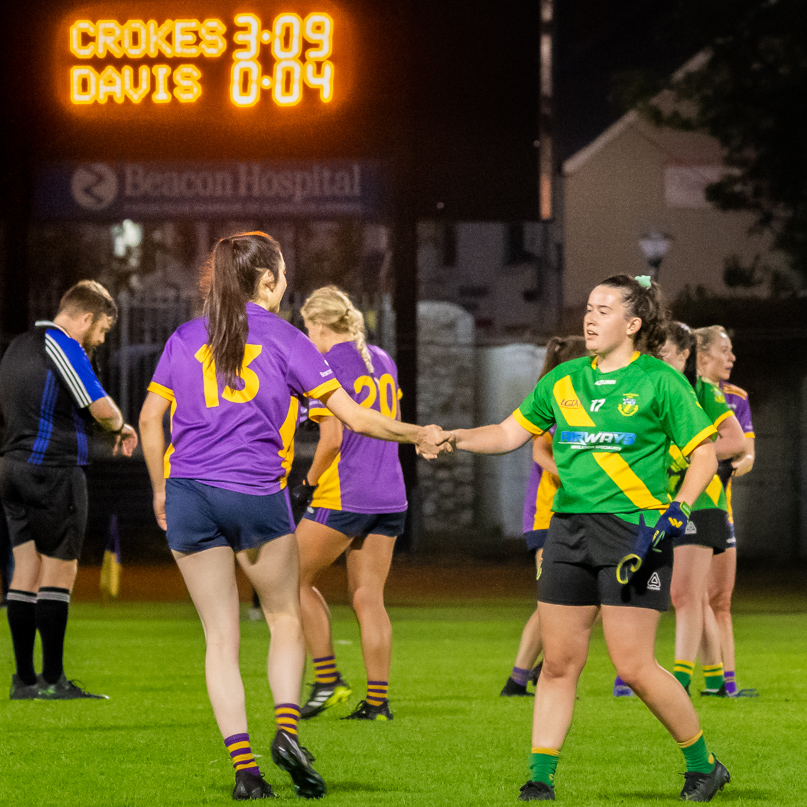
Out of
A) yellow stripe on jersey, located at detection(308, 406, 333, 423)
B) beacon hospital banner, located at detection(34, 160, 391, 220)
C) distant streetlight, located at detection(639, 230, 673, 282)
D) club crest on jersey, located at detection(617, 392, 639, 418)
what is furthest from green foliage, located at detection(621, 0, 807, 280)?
club crest on jersey, located at detection(617, 392, 639, 418)

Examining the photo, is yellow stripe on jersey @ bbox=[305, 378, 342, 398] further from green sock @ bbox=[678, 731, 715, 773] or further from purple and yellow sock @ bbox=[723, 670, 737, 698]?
purple and yellow sock @ bbox=[723, 670, 737, 698]

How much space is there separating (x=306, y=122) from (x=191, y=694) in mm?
8908

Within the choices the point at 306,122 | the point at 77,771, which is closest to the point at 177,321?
the point at 306,122

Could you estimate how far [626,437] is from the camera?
457cm

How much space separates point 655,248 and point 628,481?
13042 mm

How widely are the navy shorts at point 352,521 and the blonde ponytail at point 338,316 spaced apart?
2.12 feet

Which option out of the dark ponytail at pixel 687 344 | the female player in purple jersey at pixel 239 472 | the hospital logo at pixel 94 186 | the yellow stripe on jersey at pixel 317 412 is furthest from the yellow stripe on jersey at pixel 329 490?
the hospital logo at pixel 94 186

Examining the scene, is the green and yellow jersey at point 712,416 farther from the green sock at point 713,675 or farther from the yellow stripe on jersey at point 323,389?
the yellow stripe on jersey at point 323,389

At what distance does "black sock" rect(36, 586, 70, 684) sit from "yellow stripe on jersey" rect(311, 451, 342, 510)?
146 cm

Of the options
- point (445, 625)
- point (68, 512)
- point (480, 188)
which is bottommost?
point (445, 625)

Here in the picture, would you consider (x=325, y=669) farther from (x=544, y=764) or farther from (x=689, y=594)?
(x=544, y=764)

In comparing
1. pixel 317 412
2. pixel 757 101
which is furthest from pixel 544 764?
pixel 757 101

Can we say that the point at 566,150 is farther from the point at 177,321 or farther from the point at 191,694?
the point at 191,694

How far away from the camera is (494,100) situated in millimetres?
15805
